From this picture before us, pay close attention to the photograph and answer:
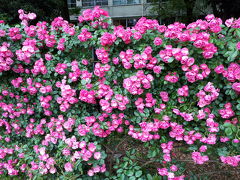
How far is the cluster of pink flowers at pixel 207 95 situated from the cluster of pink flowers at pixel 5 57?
1581mm

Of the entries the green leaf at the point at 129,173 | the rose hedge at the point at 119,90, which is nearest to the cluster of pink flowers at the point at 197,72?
the rose hedge at the point at 119,90

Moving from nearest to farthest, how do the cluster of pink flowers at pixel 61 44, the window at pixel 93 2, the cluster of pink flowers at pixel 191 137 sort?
the cluster of pink flowers at pixel 191 137
the cluster of pink flowers at pixel 61 44
the window at pixel 93 2

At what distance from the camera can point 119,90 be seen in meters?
1.72

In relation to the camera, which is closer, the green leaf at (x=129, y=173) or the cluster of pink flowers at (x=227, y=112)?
the cluster of pink flowers at (x=227, y=112)

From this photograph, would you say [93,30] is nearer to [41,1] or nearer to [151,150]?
[151,150]

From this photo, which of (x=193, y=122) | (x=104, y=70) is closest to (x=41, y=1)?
(x=104, y=70)

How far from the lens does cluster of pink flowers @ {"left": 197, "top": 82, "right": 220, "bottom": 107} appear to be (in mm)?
1503

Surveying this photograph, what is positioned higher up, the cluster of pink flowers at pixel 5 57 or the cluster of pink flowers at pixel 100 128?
the cluster of pink flowers at pixel 5 57

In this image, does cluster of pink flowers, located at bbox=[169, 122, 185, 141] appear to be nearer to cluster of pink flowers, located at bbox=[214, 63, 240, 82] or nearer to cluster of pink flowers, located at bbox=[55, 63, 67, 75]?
cluster of pink flowers, located at bbox=[214, 63, 240, 82]

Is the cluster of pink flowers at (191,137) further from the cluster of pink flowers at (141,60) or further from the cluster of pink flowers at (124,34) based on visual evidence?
the cluster of pink flowers at (124,34)

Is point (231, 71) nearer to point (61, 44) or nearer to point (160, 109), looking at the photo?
point (160, 109)

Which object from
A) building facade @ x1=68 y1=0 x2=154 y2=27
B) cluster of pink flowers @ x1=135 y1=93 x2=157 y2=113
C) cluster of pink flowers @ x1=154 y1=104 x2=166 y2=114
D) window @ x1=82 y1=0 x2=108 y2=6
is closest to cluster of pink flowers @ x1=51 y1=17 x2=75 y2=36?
cluster of pink flowers @ x1=135 y1=93 x2=157 y2=113

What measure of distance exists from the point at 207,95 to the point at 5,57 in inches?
66.2

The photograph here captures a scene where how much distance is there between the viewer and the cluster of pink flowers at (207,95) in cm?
150
